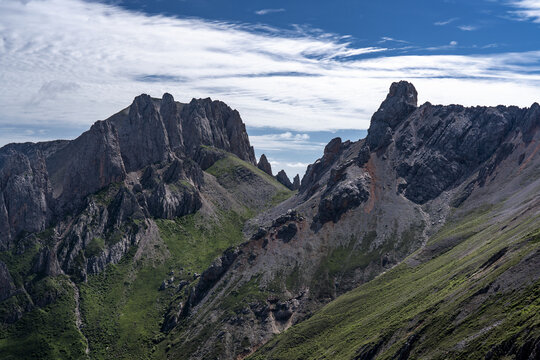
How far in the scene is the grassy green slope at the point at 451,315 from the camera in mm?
105250

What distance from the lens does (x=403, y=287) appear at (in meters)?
195

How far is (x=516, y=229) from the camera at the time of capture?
170 meters

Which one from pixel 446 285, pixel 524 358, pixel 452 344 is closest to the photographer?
pixel 524 358

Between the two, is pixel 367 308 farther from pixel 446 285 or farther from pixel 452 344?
pixel 452 344

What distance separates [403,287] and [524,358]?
350 feet

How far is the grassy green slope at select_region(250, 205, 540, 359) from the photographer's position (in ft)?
345

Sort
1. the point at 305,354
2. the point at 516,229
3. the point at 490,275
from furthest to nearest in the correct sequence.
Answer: the point at 305,354 → the point at 516,229 → the point at 490,275

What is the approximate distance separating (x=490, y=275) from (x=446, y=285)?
29.1 metres

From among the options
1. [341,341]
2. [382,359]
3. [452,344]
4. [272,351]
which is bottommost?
[272,351]

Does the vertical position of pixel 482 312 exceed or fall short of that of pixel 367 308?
it exceeds it

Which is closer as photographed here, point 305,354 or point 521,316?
point 521,316

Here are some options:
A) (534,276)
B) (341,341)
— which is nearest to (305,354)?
(341,341)

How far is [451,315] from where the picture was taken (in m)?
124

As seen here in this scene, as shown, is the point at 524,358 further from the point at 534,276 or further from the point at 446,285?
the point at 446,285
